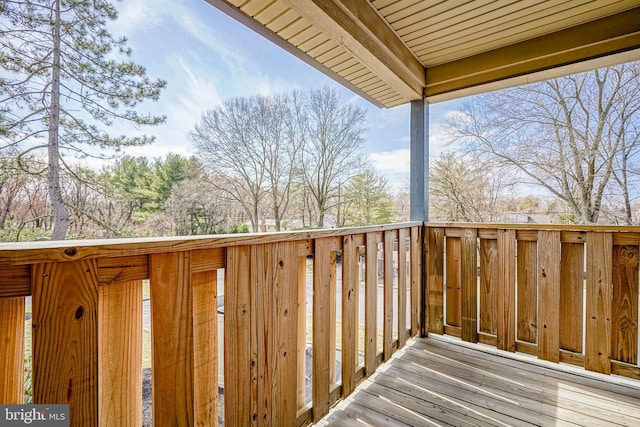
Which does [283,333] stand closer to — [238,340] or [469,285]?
[238,340]

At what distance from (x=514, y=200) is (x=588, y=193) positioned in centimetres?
136

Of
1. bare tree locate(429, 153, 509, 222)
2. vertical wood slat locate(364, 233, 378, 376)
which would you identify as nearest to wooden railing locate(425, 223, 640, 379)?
vertical wood slat locate(364, 233, 378, 376)

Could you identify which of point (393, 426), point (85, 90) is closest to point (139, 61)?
point (85, 90)

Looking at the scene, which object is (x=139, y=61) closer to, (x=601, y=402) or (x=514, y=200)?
(x=601, y=402)

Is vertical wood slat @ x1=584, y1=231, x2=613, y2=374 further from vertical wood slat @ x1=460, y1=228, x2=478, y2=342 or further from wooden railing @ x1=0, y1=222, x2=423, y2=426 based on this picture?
wooden railing @ x1=0, y1=222, x2=423, y2=426

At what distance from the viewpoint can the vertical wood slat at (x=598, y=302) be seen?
6.23ft

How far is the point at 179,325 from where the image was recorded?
3.00 feet

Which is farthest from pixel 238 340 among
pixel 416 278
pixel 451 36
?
pixel 451 36

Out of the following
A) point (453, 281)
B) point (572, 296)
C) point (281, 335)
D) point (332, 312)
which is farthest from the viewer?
point (453, 281)

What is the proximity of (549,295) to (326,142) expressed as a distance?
865 cm

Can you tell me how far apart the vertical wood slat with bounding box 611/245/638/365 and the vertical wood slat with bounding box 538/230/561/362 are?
11.7 inches

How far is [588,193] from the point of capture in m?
6.06

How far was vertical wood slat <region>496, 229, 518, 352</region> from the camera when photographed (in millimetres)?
2203

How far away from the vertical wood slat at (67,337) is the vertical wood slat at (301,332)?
0.85 m
